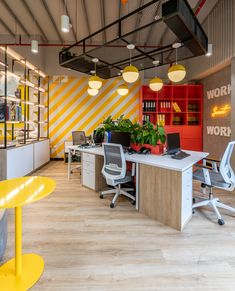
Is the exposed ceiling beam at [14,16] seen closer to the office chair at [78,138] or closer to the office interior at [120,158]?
the office interior at [120,158]

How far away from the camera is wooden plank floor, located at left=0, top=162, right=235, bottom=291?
6.18 feet

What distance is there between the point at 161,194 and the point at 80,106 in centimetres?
613

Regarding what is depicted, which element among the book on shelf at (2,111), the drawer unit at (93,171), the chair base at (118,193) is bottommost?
the chair base at (118,193)

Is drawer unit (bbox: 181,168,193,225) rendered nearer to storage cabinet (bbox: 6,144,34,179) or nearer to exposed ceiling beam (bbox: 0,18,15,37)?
storage cabinet (bbox: 6,144,34,179)

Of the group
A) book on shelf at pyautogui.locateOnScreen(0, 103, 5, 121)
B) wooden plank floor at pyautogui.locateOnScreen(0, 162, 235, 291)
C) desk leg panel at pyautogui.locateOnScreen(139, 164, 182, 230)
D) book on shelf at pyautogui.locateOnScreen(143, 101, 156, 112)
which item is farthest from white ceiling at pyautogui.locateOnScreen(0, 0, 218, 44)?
wooden plank floor at pyautogui.locateOnScreen(0, 162, 235, 291)

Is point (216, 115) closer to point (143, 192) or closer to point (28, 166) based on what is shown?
point (143, 192)

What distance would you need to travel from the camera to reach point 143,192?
331 cm

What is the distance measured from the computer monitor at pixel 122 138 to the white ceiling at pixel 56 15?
348 centimetres

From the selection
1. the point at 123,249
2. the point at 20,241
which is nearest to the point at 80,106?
the point at 123,249

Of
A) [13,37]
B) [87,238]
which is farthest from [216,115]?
[13,37]

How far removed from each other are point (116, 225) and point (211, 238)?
1.25m

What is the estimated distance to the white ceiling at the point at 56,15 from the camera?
17.4 ft

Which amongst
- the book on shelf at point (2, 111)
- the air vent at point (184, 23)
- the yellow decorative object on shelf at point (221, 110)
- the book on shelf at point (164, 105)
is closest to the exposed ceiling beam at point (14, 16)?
the book on shelf at point (2, 111)

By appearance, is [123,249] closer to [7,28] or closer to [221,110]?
[221,110]
